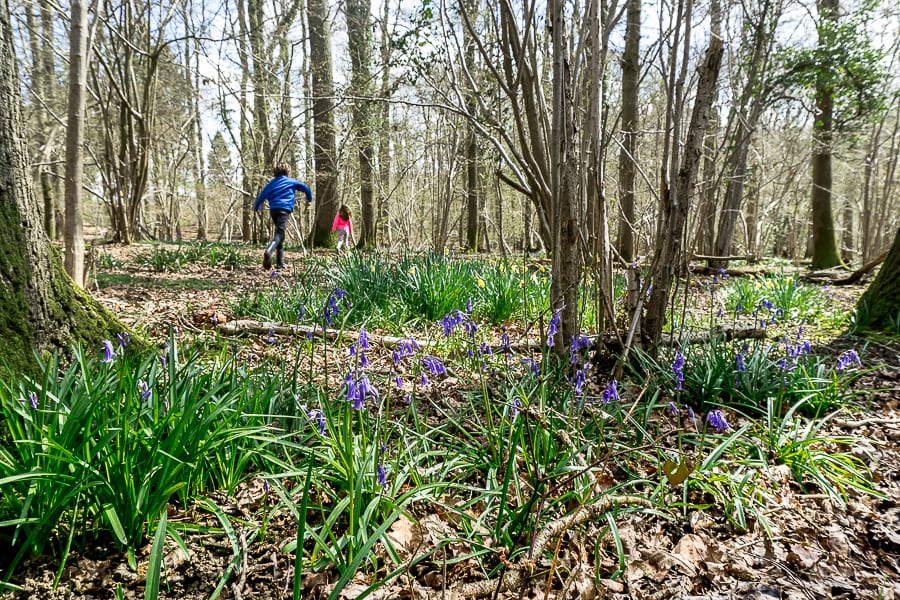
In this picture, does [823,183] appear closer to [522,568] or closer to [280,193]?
[280,193]

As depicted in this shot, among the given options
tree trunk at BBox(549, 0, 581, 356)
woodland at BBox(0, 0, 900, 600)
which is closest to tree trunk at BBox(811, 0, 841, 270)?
woodland at BBox(0, 0, 900, 600)

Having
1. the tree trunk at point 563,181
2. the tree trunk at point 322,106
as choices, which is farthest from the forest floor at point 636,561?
the tree trunk at point 322,106

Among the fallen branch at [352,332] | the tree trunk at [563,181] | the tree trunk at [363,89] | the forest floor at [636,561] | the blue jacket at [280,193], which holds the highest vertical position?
the tree trunk at [363,89]

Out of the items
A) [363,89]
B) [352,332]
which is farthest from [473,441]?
[363,89]

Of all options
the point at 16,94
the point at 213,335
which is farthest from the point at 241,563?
the point at 213,335

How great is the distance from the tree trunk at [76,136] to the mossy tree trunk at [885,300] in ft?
20.1

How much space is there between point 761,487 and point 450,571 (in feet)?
4.17

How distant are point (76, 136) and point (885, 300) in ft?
21.2

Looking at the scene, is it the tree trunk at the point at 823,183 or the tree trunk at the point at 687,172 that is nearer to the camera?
the tree trunk at the point at 687,172


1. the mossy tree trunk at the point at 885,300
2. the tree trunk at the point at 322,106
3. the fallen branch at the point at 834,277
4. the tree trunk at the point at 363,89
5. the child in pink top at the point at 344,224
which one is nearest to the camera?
the mossy tree trunk at the point at 885,300

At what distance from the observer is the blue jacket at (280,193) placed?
7.50m

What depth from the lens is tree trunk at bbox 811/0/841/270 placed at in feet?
29.5

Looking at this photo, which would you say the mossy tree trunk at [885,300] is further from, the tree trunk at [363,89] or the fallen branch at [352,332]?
the tree trunk at [363,89]

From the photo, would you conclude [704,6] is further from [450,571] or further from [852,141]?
[852,141]
